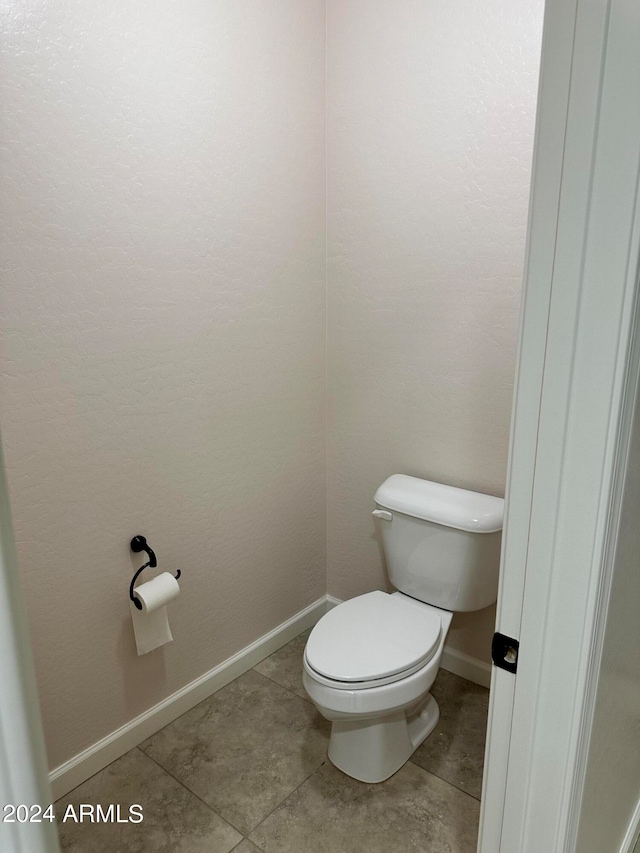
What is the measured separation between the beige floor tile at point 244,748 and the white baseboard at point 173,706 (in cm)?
4

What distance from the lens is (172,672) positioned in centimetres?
199

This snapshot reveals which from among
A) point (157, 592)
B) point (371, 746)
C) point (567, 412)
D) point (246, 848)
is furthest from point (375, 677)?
point (567, 412)

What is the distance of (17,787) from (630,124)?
81cm

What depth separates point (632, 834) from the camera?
151 centimetres

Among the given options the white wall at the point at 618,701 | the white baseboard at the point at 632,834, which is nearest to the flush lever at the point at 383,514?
the white wall at the point at 618,701

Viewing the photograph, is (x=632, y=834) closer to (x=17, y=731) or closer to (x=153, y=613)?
(x=153, y=613)

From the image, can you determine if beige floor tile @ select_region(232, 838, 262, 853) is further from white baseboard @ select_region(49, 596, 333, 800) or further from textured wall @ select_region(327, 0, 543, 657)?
textured wall @ select_region(327, 0, 543, 657)

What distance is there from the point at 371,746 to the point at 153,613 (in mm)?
758

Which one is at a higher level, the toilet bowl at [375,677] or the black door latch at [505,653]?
the black door latch at [505,653]

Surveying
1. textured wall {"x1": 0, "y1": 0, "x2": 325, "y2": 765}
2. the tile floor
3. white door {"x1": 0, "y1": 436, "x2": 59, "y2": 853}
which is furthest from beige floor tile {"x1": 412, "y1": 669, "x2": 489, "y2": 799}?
white door {"x1": 0, "y1": 436, "x2": 59, "y2": 853}

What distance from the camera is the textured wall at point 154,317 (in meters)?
1.46

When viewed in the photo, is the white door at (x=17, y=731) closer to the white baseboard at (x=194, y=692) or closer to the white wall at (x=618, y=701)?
the white wall at (x=618, y=701)

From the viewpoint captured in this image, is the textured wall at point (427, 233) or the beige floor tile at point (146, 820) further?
the textured wall at point (427, 233)

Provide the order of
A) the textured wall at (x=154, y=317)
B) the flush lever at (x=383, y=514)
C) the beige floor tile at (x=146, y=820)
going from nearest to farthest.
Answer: the textured wall at (x=154, y=317), the beige floor tile at (x=146, y=820), the flush lever at (x=383, y=514)
